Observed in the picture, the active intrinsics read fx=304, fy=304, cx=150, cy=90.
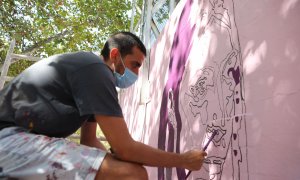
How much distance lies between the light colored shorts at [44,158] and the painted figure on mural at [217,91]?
62 cm

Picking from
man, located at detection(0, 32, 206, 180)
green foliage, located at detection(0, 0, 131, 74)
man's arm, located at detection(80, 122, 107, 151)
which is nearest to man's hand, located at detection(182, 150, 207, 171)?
man, located at detection(0, 32, 206, 180)

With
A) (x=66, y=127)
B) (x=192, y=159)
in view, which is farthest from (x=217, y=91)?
(x=66, y=127)

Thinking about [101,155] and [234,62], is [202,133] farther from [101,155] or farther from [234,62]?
[101,155]

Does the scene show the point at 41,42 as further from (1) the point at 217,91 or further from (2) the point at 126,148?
(2) the point at 126,148

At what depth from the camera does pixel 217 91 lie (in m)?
1.65

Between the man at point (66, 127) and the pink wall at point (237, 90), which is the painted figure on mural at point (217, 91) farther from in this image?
the man at point (66, 127)

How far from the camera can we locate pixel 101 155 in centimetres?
127

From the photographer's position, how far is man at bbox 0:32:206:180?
3.98ft

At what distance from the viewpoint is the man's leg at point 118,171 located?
1210 mm

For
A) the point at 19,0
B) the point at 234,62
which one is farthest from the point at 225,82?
the point at 19,0

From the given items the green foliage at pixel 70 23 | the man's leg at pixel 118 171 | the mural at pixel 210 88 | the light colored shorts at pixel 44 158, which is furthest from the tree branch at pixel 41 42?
the man's leg at pixel 118 171

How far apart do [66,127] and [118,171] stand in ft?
1.23

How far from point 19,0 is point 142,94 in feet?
16.5

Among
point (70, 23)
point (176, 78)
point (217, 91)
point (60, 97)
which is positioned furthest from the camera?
point (70, 23)
